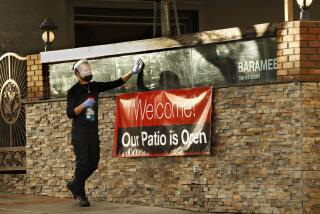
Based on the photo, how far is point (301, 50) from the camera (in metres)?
11.7

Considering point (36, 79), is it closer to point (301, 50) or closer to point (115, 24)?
point (115, 24)

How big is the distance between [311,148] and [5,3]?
28.5ft

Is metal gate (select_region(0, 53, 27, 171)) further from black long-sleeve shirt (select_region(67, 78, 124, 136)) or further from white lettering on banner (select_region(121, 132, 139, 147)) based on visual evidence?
black long-sleeve shirt (select_region(67, 78, 124, 136))

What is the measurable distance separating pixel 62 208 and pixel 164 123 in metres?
1.86

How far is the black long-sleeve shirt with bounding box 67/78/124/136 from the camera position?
519 inches

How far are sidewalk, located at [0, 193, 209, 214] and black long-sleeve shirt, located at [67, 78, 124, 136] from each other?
107 centimetres

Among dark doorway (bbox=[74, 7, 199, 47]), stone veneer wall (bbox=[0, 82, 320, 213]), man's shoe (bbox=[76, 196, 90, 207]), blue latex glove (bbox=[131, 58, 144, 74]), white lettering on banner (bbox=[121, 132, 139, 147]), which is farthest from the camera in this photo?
dark doorway (bbox=[74, 7, 199, 47])

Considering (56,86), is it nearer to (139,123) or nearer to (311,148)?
(139,123)

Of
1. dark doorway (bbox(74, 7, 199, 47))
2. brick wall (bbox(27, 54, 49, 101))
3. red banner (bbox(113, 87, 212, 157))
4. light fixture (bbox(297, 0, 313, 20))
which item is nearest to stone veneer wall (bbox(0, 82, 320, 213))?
red banner (bbox(113, 87, 212, 157))

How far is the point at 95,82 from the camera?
1343cm

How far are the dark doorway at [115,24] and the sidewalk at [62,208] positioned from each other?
245 inches

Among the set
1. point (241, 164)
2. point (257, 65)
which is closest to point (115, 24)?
point (257, 65)

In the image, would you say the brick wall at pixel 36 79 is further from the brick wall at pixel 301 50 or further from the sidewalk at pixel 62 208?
the brick wall at pixel 301 50

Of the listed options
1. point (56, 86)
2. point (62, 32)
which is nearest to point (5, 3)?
point (62, 32)
